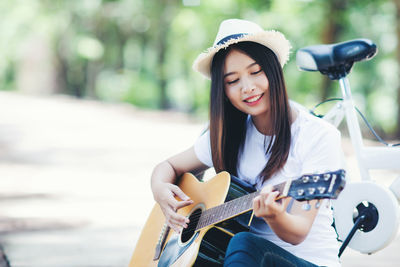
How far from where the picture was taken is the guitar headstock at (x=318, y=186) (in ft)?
4.93

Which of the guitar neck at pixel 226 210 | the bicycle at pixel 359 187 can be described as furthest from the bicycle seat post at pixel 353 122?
the guitar neck at pixel 226 210

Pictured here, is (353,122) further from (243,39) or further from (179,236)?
(179,236)

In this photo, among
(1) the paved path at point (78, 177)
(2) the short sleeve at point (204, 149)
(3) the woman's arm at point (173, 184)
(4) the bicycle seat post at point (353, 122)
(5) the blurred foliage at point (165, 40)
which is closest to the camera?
(3) the woman's arm at point (173, 184)

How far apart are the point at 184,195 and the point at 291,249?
24.2 inches

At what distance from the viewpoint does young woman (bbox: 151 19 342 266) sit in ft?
6.01

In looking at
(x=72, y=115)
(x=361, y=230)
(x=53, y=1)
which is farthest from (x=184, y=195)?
(x=53, y=1)

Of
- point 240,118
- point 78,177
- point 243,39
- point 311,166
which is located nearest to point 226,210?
point 311,166

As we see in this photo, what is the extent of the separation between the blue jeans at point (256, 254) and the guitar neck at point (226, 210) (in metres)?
0.10

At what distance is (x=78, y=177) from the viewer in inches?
263

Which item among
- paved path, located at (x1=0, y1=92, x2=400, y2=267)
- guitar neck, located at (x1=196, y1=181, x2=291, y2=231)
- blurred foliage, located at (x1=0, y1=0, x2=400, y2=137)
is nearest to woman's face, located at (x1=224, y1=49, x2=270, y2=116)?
guitar neck, located at (x1=196, y1=181, x2=291, y2=231)

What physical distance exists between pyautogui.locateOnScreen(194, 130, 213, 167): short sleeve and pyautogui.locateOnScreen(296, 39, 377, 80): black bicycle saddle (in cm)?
73

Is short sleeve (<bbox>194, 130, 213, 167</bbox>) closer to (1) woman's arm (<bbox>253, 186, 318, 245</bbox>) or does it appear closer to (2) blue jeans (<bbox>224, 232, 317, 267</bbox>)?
(2) blue jeans (<bbox>224, 232, 317, 267</bbox>)

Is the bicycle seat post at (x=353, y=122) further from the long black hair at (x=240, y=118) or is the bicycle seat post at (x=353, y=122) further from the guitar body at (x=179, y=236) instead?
the guitar body at (x=179, y=236)

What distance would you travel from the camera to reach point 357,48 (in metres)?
2.72
